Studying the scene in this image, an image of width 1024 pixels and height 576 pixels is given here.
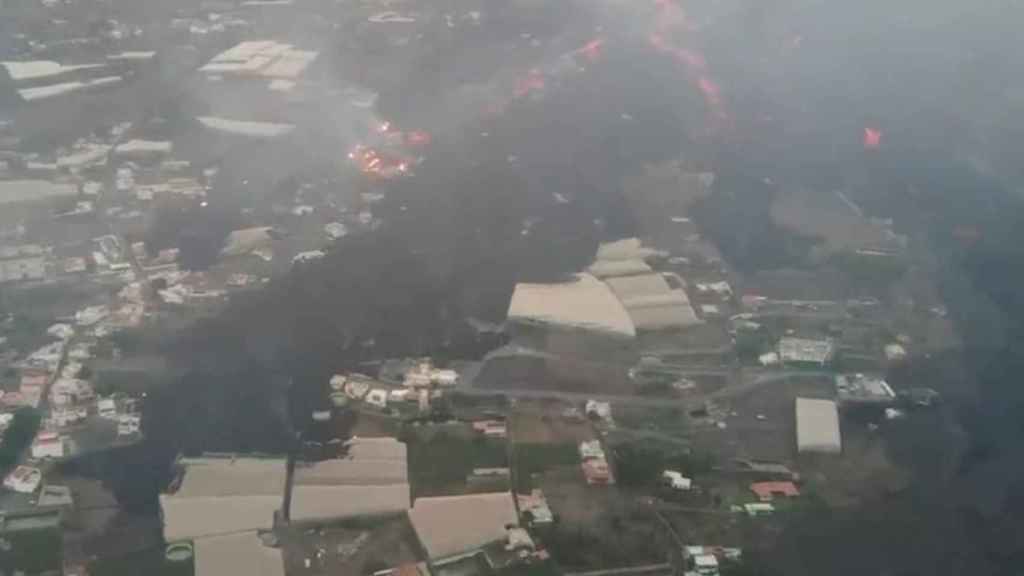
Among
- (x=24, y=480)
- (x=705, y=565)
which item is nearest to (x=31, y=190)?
(x=24, y=480)

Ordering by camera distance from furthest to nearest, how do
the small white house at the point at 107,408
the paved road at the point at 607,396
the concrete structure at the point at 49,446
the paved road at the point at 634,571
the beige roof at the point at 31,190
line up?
the beige roof at the point at 31,190 < the paved road at the point at 607,396 < the small white house at the point at 107,408 < the concrete structure at the point at 49,446 < the paved road at the point at 634,571

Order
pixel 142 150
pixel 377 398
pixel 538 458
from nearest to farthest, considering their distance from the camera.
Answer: pixel 538 458, pixel 377 398, pixel 142 150

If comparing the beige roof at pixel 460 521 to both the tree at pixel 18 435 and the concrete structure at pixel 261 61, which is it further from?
the concrete structure at pixel 261 61

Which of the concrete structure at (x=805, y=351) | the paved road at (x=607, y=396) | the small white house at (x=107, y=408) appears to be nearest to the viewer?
the small white house at (x=107, y=408)

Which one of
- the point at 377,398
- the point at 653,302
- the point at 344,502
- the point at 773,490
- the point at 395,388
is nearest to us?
the point at 344,502

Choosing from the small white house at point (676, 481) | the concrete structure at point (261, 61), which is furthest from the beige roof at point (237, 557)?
the concrete structure at point (261, 61)

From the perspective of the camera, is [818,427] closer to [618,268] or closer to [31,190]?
[618,268]
